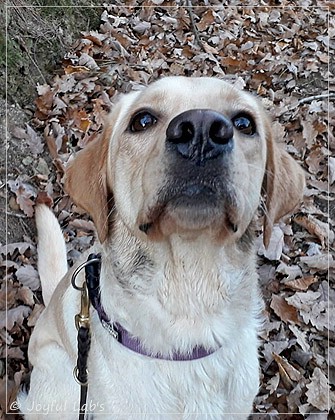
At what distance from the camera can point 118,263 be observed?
8.26 ft

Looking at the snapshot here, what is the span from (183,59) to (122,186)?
459 centimetres

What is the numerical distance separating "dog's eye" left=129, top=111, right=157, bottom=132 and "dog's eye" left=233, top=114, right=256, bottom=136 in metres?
0.37

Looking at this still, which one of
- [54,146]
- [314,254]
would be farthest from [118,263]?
[54,146]

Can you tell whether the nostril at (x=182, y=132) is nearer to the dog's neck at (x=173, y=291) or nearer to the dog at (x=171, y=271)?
the dog at (x=171, y=271)

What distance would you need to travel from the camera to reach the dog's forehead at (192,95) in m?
2.44

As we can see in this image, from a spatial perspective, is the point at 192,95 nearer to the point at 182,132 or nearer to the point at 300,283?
the point at 182,132

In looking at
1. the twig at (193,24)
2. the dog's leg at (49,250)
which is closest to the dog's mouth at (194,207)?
the dog's leg at (49,250)

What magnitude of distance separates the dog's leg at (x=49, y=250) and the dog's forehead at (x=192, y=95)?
1295mm

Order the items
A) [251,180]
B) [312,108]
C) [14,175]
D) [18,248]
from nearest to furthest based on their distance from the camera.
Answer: [251,180] → [18,248] → [14,175] → [312,108]

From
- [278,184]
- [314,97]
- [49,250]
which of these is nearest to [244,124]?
[278,184]

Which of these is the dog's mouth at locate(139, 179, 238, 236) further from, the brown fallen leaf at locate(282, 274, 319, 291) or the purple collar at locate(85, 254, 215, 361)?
the brown fallen leaf at locate(282, 274, 319, 291)

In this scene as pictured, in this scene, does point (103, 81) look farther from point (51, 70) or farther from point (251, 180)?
point (251, 180)

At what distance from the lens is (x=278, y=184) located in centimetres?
267

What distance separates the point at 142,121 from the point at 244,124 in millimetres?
464
